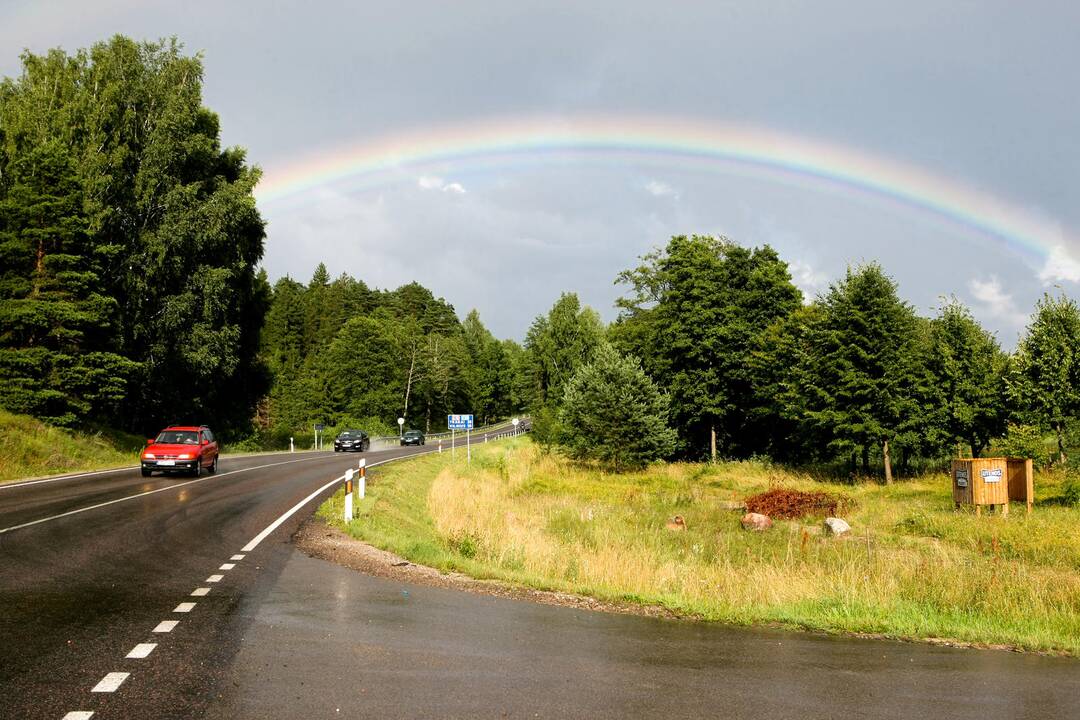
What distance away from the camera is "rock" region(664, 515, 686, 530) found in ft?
75.2

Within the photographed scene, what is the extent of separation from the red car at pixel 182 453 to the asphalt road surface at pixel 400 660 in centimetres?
1480

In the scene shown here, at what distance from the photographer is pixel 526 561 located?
12.2 m

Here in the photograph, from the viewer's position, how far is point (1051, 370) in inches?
1118

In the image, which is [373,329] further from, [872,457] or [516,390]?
[872,457]

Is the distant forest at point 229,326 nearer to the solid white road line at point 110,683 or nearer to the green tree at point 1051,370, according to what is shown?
the green tree at point 1051,370

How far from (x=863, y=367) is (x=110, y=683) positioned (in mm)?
33213

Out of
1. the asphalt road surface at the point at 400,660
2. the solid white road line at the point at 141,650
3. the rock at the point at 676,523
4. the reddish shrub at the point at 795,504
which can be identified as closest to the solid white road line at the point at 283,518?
the asphalt road surface at the point at 400,660

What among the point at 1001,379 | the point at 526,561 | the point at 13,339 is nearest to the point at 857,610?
the point at 526,561

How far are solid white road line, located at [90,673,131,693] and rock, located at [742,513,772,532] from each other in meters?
20.3

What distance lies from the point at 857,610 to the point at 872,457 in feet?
132

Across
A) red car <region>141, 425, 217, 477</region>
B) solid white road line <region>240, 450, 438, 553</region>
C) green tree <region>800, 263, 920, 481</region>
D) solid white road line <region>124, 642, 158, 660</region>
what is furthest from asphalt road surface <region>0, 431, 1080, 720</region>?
green tree <region>800, 263, 920, 481</region>

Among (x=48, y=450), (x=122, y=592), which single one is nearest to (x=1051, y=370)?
(x=122, y=592)

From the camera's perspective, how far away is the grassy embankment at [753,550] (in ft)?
29.7

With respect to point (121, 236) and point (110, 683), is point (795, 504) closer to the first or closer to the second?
point (110, 683)
